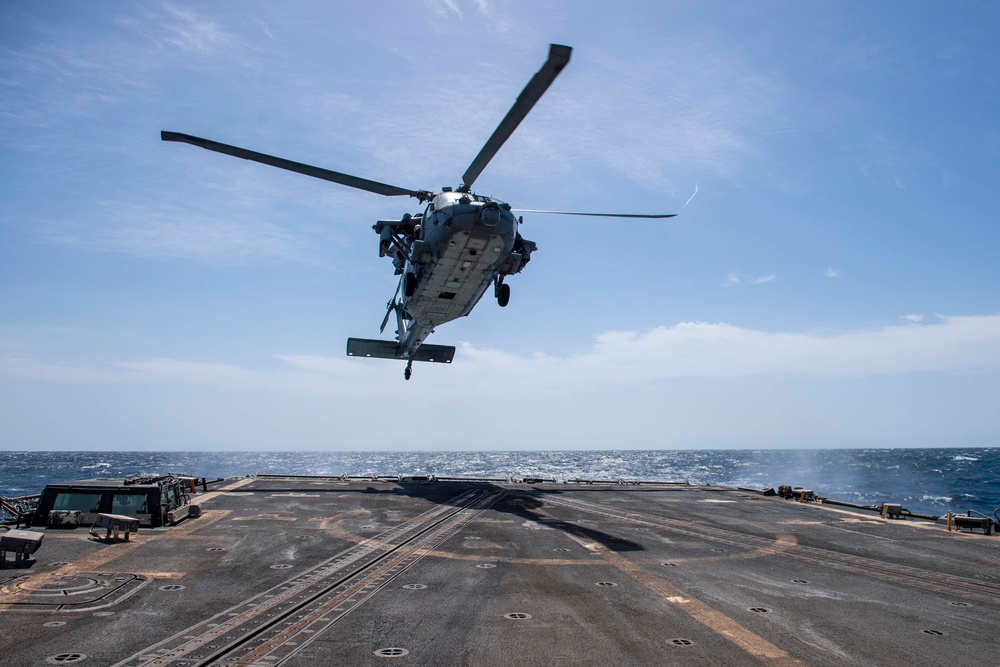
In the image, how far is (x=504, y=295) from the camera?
2902 cm

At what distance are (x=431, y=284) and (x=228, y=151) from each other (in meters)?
10.0

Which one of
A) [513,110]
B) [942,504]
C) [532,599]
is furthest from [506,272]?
[942,504]

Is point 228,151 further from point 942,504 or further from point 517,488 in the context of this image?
point 942,504

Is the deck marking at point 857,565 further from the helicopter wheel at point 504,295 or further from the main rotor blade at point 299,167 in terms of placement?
the main rotor blade at point 299,167

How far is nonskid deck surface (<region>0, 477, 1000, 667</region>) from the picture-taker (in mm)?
9453

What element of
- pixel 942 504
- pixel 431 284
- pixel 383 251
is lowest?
pixel 942 504

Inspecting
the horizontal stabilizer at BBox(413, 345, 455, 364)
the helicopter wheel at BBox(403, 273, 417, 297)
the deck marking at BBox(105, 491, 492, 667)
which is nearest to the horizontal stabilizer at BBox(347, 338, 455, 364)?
the horizontal stabilizer at BBox(413, 345, 455, 364)

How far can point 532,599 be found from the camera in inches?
489

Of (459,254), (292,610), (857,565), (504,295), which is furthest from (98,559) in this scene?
(857,565)

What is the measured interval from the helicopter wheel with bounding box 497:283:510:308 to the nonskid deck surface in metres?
10.4

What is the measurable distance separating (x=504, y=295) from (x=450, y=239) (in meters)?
5.70

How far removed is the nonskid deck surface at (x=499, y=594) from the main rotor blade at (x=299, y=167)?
13.3 m

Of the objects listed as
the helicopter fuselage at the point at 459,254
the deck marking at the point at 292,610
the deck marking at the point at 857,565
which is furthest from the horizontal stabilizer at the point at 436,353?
the deck marking at the point at 292,610

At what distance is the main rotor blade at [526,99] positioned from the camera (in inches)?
565
